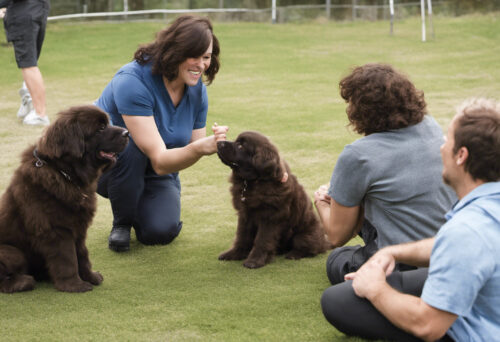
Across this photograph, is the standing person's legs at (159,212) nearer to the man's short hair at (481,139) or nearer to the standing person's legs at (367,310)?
the standing person's legs at (367,310)

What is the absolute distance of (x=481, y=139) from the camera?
7.50 ft

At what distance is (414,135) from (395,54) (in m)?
12.3

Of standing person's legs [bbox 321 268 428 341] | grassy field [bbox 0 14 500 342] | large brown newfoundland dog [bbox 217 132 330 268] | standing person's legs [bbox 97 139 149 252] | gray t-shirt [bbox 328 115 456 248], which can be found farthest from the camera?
standing person's legs [bbox 97 139 149 252]

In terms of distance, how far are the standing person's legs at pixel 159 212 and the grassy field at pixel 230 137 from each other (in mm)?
94

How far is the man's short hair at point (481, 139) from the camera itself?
2.29 m

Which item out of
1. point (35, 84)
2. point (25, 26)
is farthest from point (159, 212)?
point (25, 26)

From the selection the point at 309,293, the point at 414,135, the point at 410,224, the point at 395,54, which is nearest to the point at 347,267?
the point at 309,293

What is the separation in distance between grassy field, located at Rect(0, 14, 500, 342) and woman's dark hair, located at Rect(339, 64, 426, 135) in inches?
43.6

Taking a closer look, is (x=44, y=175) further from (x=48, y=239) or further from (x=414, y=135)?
(x=414, y=135)

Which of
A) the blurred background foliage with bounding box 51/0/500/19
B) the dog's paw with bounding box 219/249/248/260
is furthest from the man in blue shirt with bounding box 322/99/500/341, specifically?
the blurred background foliage with bounding box 51/0/500/19

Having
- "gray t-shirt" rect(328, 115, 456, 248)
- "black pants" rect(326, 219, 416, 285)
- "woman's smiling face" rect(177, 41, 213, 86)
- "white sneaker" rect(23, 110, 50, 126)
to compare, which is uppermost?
"woman's smiling face" rect(177, 41, 213, 86)

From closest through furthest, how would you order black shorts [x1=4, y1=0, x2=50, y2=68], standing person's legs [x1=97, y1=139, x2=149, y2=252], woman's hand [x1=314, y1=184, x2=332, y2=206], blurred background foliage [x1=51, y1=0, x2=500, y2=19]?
woman's hand [x1=314, y1=184, x2=332, y2=206]
standing person's legs [x1=97, y1=139, x2=149, y2=252]
black shorts [x1=4, y1=0, x2=50, y2=68]
blurred background foliage [x1=51, y1=0, x2=500, y2=19]

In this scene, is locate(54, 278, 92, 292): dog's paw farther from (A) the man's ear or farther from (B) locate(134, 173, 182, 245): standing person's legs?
(A) the man's ear

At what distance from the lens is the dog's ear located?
3615mm
